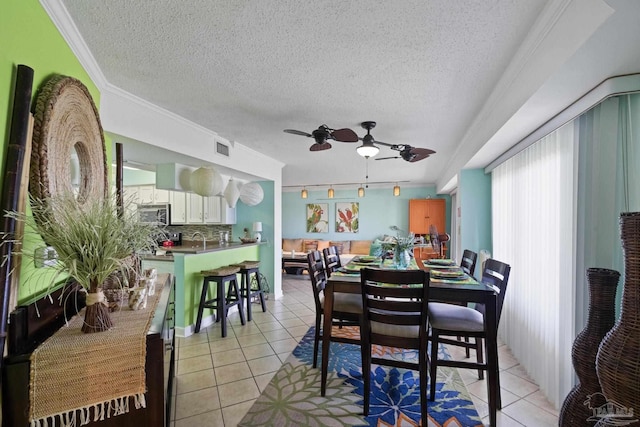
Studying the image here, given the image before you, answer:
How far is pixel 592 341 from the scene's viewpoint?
4.02ft

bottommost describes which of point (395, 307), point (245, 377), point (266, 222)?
point (245, 377)

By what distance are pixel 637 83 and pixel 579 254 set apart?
970 millimetres

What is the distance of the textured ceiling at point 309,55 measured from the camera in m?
1.35

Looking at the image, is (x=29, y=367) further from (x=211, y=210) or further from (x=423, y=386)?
(x=211, y=210)

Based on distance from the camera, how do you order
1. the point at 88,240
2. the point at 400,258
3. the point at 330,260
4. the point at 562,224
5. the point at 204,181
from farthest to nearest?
the point at 330,260, the point at 204,181, the point at 400,258, the point at 562,224, the point at 88,240

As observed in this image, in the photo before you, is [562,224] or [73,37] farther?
[562,224]

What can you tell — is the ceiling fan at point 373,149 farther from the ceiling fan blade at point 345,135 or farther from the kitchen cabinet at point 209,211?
the kitchen cabinet at point 209,211

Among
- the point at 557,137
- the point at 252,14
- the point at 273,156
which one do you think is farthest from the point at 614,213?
the point at 273,156

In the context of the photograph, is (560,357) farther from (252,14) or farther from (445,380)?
(252,14)

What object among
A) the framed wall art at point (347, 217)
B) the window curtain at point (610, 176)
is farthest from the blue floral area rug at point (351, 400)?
the framed wall art at point (347, 217)

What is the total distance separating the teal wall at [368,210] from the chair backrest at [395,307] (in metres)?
5.83

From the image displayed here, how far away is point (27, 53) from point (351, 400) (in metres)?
2.70

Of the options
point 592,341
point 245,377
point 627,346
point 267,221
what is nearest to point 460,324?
→ point 592,341

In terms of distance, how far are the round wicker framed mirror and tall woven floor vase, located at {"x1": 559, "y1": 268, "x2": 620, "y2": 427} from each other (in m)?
2.50
